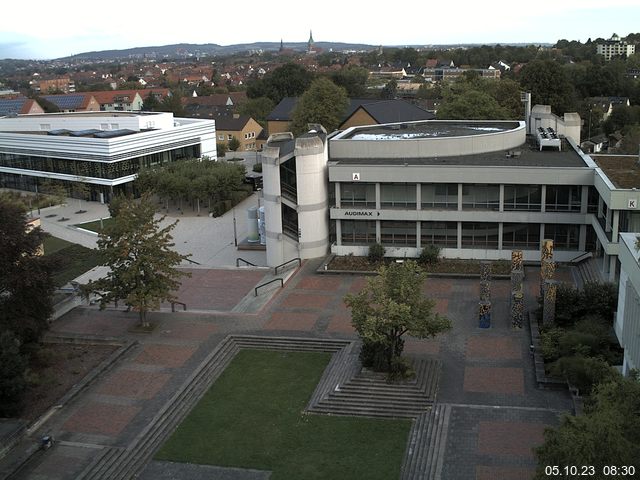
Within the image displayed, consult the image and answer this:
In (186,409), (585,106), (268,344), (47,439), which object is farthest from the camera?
(585,106)

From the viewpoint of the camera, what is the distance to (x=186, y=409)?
79.4 feet

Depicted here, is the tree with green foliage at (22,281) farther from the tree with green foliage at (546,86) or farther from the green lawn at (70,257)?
the tree with green foliage at (546,86)

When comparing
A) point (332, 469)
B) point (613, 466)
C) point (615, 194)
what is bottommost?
point (332, 469)

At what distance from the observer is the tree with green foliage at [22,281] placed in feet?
84.7

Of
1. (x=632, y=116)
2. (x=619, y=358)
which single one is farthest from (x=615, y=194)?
(x=632, y=116)

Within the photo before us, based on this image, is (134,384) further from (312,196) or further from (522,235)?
(522,235)

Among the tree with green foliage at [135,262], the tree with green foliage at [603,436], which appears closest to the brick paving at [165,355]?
the tree with green foliage at [135,262]

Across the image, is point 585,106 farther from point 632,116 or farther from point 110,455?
point 110,455

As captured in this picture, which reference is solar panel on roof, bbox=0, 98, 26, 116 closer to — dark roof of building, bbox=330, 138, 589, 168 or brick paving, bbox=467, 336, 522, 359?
dark roof of building, bbox=330, 138, 589, 168

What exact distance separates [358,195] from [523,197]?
29.0ft

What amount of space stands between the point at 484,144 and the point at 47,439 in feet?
97.2

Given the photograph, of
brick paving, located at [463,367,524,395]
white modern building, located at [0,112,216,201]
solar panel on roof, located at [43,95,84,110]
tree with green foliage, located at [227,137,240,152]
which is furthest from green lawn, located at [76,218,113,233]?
solar panel on roof, located at [43,95,84,110]

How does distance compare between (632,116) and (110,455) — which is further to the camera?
(632,116)

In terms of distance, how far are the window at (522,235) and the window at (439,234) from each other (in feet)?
8.67
